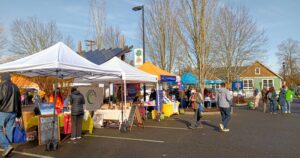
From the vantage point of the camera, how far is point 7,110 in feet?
20.8

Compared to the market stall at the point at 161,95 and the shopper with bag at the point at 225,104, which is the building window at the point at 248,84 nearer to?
the market stall at the point at 161,95

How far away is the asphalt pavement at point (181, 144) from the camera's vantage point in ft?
21.5

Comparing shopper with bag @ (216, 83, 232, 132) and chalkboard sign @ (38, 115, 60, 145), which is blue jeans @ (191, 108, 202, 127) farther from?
chalkboard sign @ (38, 115, 60, 145)

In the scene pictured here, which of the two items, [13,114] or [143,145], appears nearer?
[13,114]

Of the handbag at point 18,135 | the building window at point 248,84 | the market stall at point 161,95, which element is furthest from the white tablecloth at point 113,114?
the building window at point 248,84

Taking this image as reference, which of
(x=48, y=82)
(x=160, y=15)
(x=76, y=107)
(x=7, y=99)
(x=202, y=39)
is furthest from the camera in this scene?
(x=160, y=15)

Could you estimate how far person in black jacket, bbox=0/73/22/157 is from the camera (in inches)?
249

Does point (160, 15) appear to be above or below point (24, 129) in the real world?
above

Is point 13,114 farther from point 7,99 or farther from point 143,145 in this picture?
point 143,145

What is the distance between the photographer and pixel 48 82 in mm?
23484

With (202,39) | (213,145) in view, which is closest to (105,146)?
(213,145)

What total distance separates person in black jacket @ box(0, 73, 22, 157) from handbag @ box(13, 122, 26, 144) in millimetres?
904

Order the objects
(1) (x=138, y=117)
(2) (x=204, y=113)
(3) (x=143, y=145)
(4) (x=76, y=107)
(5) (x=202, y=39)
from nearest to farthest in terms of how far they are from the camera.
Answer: (3) (x=143, y=145) < (4) (x=76, y=107) < (1) (x=138, y=117) < (2) (x=204, y=113) < (5) (x=202, y=39)

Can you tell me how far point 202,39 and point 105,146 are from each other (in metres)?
12.4
